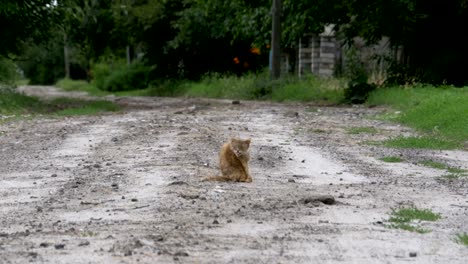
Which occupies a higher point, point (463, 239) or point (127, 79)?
point (463, 239)

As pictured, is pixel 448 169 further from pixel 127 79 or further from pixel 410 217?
pixel 127 79

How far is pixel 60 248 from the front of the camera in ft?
Answer: 23.6

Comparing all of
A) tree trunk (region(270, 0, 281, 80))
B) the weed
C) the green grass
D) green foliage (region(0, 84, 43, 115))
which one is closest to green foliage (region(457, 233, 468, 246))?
the green grass

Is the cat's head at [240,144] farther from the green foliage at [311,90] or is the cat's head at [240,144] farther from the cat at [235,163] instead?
the green foliage at [311,90]

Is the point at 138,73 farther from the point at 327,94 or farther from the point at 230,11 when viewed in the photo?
the point at 327,94

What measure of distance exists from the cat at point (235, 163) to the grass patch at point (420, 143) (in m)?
5.79

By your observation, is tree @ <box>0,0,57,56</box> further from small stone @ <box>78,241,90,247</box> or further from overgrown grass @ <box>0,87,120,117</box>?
small stone @ <box>78,241,90,247</box>

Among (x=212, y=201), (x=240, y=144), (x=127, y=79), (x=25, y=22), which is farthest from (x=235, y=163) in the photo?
(x=127, y=79)

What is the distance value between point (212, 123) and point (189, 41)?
26.3 metres

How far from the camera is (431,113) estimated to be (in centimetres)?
2094

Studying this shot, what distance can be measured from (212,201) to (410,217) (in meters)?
1.95

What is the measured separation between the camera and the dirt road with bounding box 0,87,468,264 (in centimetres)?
717

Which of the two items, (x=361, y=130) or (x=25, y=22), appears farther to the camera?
(x=25, y=22)

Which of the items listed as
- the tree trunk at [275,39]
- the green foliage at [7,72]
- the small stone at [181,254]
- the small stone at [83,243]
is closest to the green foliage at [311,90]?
the tree trunk at [275,39]
